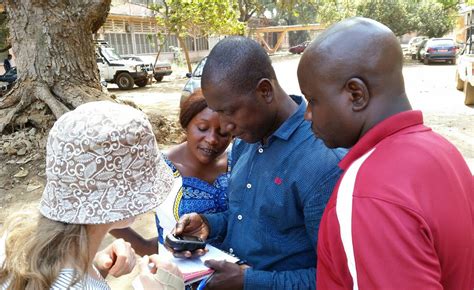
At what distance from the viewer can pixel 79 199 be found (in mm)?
1244

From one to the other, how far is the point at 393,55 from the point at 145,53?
30349 millimetres

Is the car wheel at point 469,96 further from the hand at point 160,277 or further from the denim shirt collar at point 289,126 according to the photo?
the hand at point 160,277

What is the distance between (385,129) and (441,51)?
23.6 m

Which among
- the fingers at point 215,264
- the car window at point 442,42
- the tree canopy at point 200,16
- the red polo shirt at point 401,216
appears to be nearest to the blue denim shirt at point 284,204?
the fingers at point 215,264

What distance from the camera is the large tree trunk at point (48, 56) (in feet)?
21.1

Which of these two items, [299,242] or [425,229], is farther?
[299,242]

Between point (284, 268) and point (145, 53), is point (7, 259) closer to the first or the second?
point (284, 268)

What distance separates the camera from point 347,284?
3.37 ft

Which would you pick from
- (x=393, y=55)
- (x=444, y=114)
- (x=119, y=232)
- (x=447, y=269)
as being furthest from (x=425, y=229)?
(x=444, y=114)

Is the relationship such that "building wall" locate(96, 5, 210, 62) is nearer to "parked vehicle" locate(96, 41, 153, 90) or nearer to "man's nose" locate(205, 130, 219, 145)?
"parked vehicle" locate(96, 41, 153, 90)

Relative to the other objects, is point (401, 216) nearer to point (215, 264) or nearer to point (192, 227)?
point (215, 264)

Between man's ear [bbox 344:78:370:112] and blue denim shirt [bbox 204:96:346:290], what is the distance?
13.6 inches

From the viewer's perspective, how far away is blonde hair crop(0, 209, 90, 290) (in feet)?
3.78

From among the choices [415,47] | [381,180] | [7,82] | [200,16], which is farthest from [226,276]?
[415,47]
